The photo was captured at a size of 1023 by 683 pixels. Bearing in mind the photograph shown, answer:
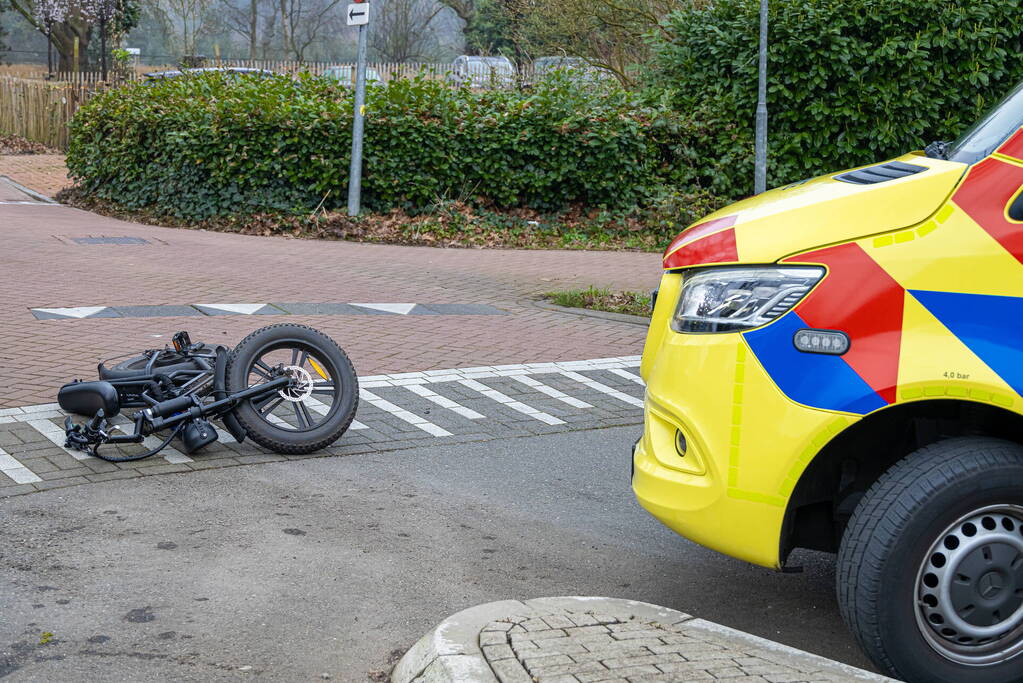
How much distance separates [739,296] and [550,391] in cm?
388

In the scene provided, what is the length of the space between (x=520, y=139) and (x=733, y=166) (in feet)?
9.57

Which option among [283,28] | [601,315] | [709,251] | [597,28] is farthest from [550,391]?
[283,28]

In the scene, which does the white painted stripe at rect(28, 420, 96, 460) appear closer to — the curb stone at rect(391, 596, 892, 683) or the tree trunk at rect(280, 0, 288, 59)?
the curb stone at rect(391, 596, 892, 683)

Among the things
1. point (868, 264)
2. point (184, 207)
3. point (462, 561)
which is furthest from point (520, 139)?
point (868, 264)

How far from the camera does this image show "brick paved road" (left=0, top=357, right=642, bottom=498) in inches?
217

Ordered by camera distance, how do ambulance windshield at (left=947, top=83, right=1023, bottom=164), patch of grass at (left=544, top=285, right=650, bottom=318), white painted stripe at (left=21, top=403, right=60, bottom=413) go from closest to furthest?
ambulance windshield at (left=947, top=83, right=1023, bottom=164) < white painted stripe at (left=21, top=403, right=60, bottom=413) < patch of grass at (left=544, top=285, right=650, bottom=318)

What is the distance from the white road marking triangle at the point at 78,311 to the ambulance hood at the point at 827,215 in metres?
6.25

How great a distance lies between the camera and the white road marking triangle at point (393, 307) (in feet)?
31.7

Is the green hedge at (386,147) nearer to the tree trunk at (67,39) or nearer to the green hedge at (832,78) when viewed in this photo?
the green hedge at (832,78)

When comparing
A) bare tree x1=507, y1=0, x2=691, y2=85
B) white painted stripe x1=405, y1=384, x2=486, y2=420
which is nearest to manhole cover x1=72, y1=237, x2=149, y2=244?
white painted stripe x1=405, y1=384, x2=486, y2=420

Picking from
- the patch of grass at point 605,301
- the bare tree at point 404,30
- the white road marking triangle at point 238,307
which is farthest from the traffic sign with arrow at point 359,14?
the bare tree at point 404,30

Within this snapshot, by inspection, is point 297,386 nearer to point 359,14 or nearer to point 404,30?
point 359,14

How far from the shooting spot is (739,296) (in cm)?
351

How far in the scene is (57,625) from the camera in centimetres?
381
